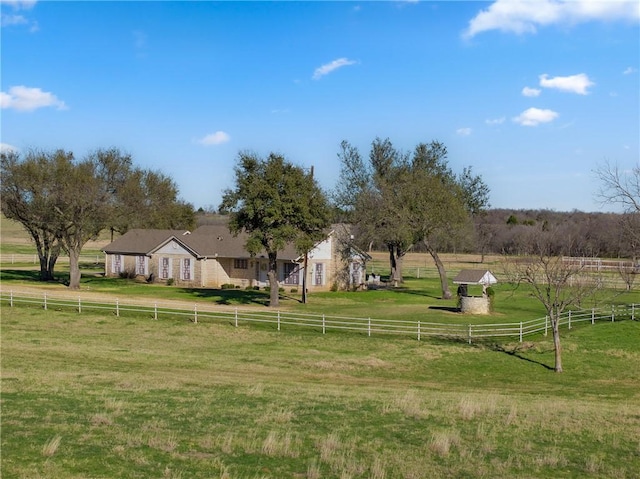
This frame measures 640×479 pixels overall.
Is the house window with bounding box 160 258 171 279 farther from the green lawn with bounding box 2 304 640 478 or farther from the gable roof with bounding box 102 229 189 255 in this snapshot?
the green lawn with bounding box 2 304 640 478

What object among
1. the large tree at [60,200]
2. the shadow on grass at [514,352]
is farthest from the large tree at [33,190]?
the shadow on grass at [514,352]

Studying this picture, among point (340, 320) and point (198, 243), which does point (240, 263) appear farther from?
point (340, 320)

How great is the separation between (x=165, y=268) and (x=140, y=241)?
6376 mm

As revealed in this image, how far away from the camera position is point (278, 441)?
13578 millimetres

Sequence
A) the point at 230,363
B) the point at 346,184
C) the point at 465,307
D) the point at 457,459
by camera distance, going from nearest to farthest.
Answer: the point at 457,459 < the point at 230,363 < the point at 465,307 < the point at 346,184

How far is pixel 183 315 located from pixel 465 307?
1789 cm

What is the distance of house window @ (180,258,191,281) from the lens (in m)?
59.9

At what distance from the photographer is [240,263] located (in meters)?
59.1

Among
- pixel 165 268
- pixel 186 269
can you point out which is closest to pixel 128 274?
pixel 165 268

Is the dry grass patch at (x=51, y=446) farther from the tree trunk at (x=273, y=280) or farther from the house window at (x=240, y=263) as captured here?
the house window at (x=240, y=263)

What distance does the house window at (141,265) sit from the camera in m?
64.1

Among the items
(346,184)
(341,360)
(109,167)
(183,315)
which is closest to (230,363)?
(341,360)

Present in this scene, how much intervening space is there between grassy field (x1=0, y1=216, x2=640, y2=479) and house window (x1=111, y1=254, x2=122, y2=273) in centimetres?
2703

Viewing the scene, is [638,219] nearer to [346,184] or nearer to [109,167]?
[346,184]
